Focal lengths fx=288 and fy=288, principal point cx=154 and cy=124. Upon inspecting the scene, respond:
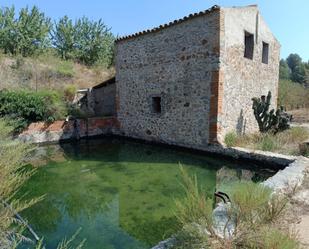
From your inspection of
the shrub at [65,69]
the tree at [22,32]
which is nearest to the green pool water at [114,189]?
the shrub at [65,69]

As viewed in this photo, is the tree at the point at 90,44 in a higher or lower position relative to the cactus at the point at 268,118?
higher

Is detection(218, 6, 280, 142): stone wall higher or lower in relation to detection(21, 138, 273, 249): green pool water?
higher

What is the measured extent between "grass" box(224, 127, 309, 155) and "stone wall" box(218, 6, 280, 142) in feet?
1.32

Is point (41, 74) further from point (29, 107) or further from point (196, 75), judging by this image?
point (196, 75)

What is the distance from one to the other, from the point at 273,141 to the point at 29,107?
31.7 ft

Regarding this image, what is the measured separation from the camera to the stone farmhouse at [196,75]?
31.4ft

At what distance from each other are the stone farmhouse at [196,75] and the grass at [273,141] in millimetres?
403

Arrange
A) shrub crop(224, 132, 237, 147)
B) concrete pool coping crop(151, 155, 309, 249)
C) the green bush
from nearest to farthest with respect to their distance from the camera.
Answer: concrete pool coping crop(151, 155, 309, 249) < shrub crop(224, 132, 237, 147) < the green bush

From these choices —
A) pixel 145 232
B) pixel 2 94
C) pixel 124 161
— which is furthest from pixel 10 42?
pixel 145 232

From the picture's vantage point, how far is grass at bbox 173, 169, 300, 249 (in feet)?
9.49

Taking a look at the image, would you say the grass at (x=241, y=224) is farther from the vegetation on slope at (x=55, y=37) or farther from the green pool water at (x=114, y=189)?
the vegetation on slope at (x=55, y=37)

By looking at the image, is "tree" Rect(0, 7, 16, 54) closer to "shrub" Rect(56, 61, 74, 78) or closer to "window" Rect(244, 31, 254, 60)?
"shrub" Rect(56, 61, 74, 78)

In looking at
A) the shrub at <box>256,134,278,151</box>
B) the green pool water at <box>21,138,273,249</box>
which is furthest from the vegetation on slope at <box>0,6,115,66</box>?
the shrub at <box>256,134,278,151</box>

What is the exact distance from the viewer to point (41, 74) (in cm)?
1684
